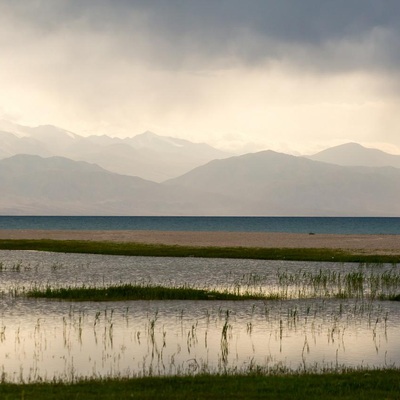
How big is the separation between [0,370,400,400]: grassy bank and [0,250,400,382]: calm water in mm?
2071

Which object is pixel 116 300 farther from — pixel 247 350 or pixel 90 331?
pixel 247 350

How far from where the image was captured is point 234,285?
183ft

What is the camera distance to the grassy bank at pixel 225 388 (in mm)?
22094

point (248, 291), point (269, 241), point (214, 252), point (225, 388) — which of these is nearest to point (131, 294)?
point (248, 291)

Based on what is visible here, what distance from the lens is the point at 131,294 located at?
47.8 m

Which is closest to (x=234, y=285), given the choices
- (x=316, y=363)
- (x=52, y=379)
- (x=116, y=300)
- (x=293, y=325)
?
(x=116, y=300)

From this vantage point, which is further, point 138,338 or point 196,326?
point 196,326

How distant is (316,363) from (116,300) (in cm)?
2003

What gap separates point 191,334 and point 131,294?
47.1ft

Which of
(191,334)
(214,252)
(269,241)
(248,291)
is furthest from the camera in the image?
(269,241)

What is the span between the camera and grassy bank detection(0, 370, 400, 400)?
22094mm

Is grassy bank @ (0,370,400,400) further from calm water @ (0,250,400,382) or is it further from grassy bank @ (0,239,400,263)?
grassy bank @ (0,239,400,263)

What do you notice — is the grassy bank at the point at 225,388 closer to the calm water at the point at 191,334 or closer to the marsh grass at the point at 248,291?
the calm water at the point at 191,334

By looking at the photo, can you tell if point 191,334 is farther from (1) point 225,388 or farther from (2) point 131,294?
(2) point 131,294
